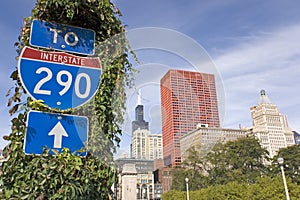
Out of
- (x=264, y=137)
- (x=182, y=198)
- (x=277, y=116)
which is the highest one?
(x=277, y=116)

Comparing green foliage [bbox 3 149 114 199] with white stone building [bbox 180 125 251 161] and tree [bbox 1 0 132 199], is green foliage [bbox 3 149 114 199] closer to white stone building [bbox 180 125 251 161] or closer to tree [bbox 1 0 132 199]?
tree [bbox 1 0 132 199]

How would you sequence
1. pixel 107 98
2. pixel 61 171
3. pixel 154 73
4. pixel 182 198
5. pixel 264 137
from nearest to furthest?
pixel 61 171 < pixel 107 98 < pixel 154 73 < pixel 182 198 < pixel 264 137

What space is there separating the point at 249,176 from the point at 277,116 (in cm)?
7675

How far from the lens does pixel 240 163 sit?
31.6 m

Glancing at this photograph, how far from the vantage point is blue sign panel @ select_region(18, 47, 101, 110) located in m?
1.50

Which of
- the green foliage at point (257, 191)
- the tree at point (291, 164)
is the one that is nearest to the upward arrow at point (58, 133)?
the green foliage at point (257, 191)

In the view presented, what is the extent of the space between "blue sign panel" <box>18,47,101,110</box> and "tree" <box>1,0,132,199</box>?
0.07 metres

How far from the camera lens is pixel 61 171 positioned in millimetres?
1443

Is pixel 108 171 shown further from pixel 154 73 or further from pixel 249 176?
pixel 249 176

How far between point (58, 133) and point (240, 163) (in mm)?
32699

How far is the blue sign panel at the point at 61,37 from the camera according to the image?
170 cm

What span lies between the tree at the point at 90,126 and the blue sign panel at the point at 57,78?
0.07m

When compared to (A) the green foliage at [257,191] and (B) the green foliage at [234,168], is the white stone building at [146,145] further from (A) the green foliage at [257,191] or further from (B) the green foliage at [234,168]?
(B) the green foliage at [234,168]

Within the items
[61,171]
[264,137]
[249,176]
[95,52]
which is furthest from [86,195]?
[264,137]
